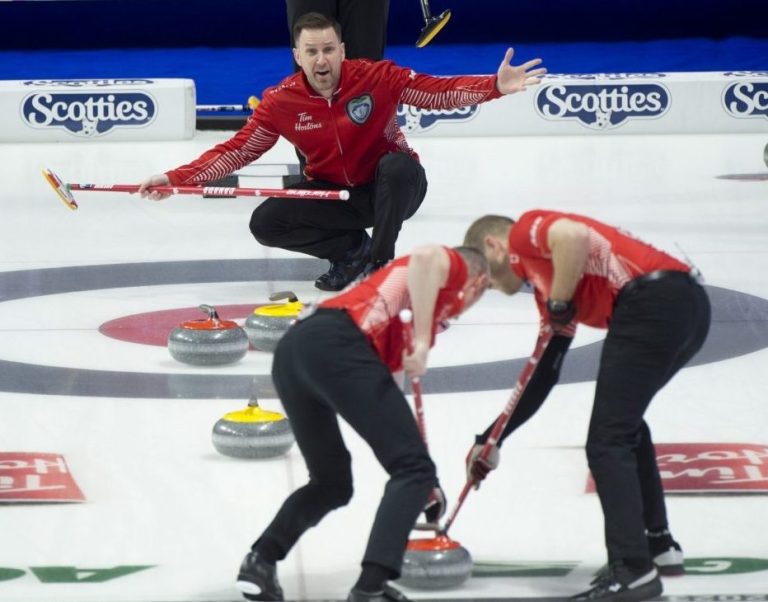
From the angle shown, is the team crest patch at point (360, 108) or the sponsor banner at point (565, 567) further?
the team crest patch at point (360, 108)

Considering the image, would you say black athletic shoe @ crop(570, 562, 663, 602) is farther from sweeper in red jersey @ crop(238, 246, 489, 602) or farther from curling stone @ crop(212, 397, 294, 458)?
curling stone @ crop(212, 397, 294, 458)

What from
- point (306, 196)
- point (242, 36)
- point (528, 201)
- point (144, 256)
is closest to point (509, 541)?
point (306, 196)

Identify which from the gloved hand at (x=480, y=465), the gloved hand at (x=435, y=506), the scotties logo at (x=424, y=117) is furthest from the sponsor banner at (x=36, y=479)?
the scotties logo at (x=424, y=117)

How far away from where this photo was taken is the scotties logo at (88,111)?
14539 millimetres

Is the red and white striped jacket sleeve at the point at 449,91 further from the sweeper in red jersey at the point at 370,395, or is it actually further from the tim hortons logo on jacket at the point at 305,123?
the sweeper in red jersey at the point at 370,395

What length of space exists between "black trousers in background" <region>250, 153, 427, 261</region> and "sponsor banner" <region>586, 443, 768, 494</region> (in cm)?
263

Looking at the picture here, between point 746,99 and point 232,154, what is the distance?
8856 mm

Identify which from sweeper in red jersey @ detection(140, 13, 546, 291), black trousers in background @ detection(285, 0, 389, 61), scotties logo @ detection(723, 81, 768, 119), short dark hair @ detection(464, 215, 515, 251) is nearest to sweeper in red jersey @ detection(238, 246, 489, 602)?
short dark hair @ detection(464, 215, 515, 251)

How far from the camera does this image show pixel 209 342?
6195 mm

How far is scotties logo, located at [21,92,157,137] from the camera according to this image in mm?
14539

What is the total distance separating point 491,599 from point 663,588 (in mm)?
438

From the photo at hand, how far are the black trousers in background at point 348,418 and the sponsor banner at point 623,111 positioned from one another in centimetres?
1113

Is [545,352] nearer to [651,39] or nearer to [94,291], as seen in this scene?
[94,291]

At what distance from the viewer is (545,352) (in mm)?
4199
